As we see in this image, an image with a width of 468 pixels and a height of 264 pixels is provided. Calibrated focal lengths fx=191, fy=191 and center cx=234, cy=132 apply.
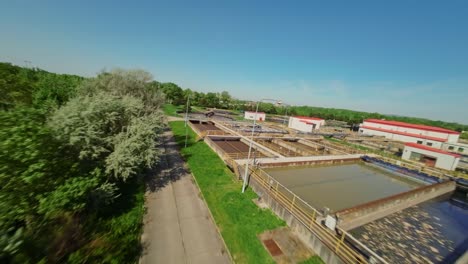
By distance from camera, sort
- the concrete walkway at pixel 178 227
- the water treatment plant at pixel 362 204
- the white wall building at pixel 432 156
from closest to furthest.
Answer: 1. the concrete walkway at pixel 178 227
2. the water treatment plant at pixel 362 204
3. the white wall building at pixel 432 156

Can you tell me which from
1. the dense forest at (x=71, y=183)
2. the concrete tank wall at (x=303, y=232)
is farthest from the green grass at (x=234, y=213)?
the dense forest at (x=71, y=183)

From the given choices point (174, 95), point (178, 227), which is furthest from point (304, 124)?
point (174, 95)

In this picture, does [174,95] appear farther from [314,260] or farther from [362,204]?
[314,260]

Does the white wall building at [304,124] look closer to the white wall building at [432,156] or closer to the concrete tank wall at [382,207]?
the white wall building at [432,156]

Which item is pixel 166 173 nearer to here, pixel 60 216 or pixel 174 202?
pixel 174 202

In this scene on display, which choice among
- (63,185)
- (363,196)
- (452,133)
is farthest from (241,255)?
(452,133)

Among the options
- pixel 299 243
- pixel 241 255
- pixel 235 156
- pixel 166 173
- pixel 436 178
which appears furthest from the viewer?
pixel 436 178
